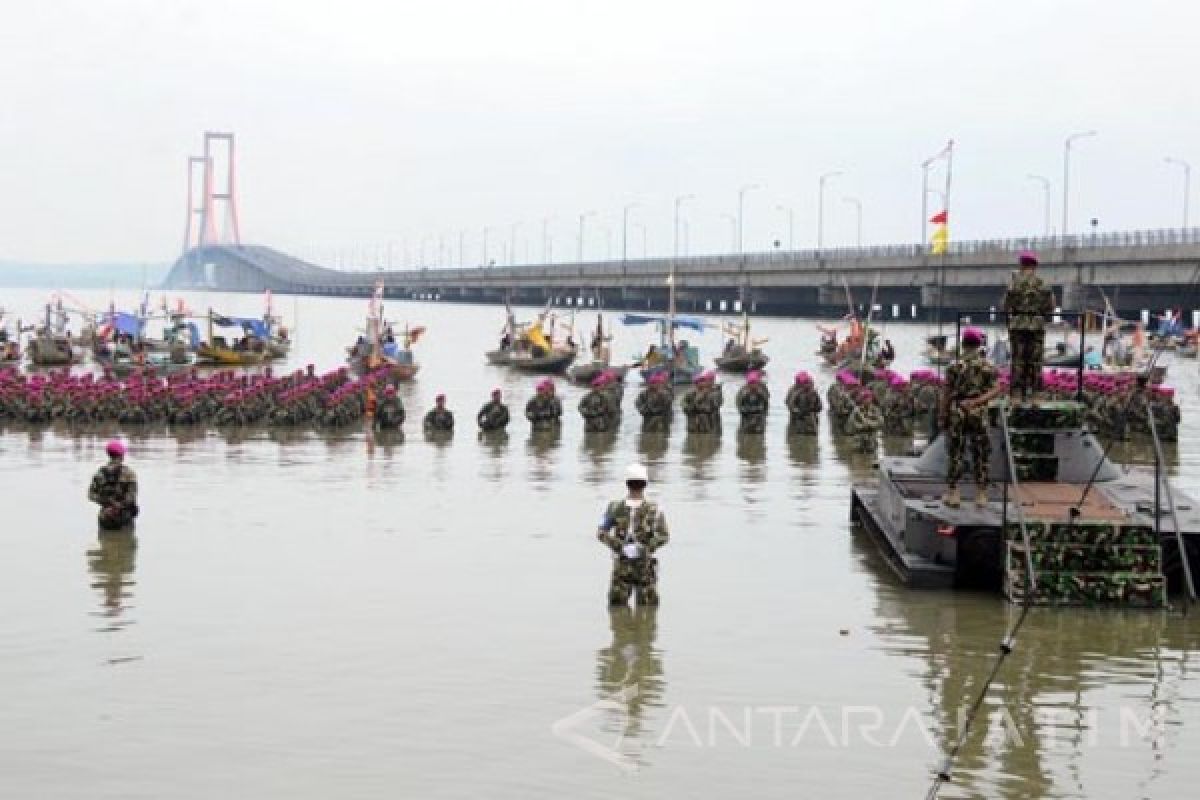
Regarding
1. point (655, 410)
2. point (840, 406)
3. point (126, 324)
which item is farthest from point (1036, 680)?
point (126, 324)

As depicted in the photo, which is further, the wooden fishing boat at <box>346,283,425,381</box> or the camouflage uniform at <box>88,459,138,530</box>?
the wooden fishing boat at <box>346,283,425,381</box>

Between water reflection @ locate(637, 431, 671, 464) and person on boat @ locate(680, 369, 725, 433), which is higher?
person on boat @ locate(680, 369, 725, 433)

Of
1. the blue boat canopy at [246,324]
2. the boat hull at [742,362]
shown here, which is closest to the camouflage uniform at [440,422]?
the boat hull at [742,362]

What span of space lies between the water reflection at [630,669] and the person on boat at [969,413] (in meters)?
3.84

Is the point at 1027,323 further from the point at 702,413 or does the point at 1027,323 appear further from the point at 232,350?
the point at 232,350

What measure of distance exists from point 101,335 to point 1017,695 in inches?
3058

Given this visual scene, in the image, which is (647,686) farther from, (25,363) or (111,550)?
(25,363)

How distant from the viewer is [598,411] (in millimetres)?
40688

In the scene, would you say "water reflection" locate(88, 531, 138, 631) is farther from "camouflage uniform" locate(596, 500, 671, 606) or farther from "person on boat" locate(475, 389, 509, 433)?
"person on boat" locate(475, 389, 509, 433)

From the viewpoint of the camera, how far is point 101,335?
87.2m

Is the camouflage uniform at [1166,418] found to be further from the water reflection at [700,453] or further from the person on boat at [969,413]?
the person on boat at [969,413]

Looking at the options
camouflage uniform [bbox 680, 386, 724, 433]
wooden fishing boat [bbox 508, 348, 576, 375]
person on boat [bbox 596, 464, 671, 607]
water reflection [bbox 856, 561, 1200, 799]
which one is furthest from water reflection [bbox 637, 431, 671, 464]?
wooden fishing boat [bbox 508, 348, 576, 375]

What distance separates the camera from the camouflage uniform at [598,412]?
133 feet

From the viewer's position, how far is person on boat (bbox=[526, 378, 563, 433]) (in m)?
40.2
